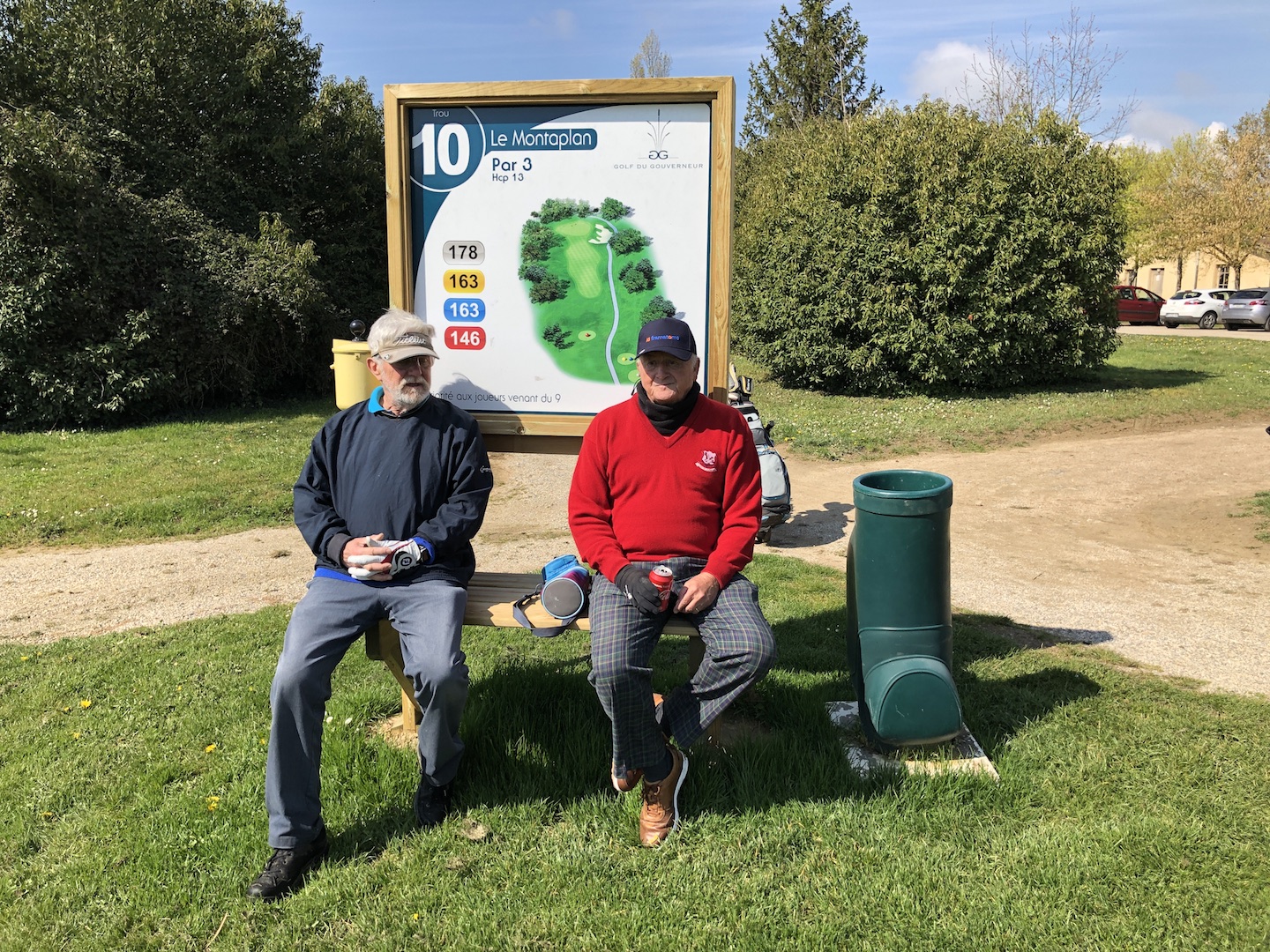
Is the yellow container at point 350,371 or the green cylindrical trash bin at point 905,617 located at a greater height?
the yellow container at point 350,371

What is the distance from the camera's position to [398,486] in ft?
11.5

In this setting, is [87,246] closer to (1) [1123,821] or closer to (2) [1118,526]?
(2) [1118,526]

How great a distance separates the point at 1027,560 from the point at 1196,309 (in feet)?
104

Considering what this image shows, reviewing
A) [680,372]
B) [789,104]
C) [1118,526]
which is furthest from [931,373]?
[789,104]

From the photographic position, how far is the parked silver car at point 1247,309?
3059 cm

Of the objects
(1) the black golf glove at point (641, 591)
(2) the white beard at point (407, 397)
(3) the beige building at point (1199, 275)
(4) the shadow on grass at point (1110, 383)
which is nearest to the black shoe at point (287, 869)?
(1) the black golf glove at point (641, 591)

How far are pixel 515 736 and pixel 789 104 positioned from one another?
32238mm

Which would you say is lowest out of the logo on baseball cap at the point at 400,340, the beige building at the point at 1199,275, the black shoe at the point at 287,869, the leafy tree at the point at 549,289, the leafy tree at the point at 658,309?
the black shoe at the point at 287,869

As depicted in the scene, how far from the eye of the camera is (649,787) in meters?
3.20

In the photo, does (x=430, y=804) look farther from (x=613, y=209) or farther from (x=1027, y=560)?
(x=1027, y=560)

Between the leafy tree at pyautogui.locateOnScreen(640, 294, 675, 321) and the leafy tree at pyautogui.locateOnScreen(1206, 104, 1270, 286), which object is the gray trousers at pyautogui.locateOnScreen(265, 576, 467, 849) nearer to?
the leafy tree at pyautogui.locateOnScreen(640, 294, 675, 321)

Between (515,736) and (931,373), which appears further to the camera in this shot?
(931,373)

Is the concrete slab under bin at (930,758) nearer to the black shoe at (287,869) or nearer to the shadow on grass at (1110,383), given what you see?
the black shoe at (287,869)

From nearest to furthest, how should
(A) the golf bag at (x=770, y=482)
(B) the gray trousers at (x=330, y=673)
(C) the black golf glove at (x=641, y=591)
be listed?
(B) the gray trousers at (x=330, y=673), (C) the black golf glove at (x=641, y=591), (A) the golf bag at (x=770, y=482)
